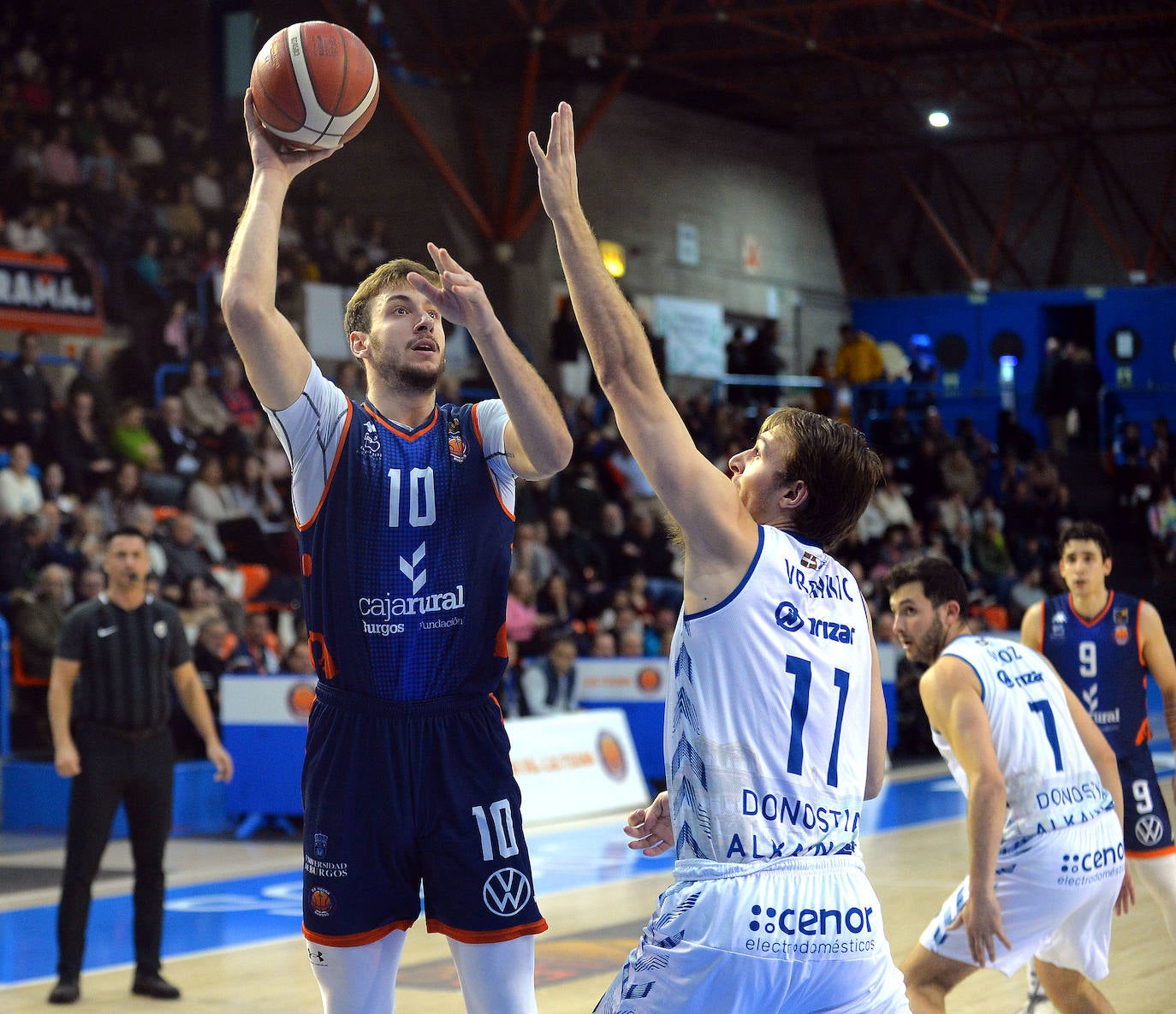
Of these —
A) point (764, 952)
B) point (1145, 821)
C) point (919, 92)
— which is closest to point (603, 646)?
point (1145, 821)

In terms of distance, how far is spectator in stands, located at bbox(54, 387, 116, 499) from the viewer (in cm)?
1377

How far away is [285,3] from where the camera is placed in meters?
20.2

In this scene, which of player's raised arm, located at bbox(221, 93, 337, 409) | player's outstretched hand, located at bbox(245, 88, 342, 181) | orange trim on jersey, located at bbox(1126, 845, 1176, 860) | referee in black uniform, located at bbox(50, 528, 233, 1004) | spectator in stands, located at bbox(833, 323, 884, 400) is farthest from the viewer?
spectator in stands, located at bbox(833, 323, 884, 400)

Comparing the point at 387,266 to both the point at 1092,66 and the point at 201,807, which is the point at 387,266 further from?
the point at 1092,66

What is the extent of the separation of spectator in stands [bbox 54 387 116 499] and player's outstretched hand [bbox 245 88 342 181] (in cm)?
1036

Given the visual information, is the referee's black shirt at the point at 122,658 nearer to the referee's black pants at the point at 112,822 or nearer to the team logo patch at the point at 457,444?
the referee's black pants at the point at 112,822

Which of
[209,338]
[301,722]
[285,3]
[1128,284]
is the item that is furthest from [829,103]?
[301,722]

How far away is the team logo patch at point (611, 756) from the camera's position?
12.7 m

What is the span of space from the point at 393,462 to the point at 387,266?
50cm

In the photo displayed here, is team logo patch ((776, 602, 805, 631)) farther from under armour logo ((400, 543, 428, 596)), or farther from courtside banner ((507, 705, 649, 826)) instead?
courtside banner ((507, 705, 649, 826))

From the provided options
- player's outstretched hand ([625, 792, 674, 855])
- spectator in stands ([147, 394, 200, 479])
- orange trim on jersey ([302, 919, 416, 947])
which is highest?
spectator in stands ([147, 394, 200, 479])

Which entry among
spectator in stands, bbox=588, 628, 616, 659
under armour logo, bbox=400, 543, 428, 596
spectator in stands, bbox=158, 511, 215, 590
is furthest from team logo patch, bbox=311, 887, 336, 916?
spectator in stands, bbox=588, 628, 616, 659

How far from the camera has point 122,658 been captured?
24.7 ft

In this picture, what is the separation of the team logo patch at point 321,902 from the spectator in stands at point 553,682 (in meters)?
9.28
